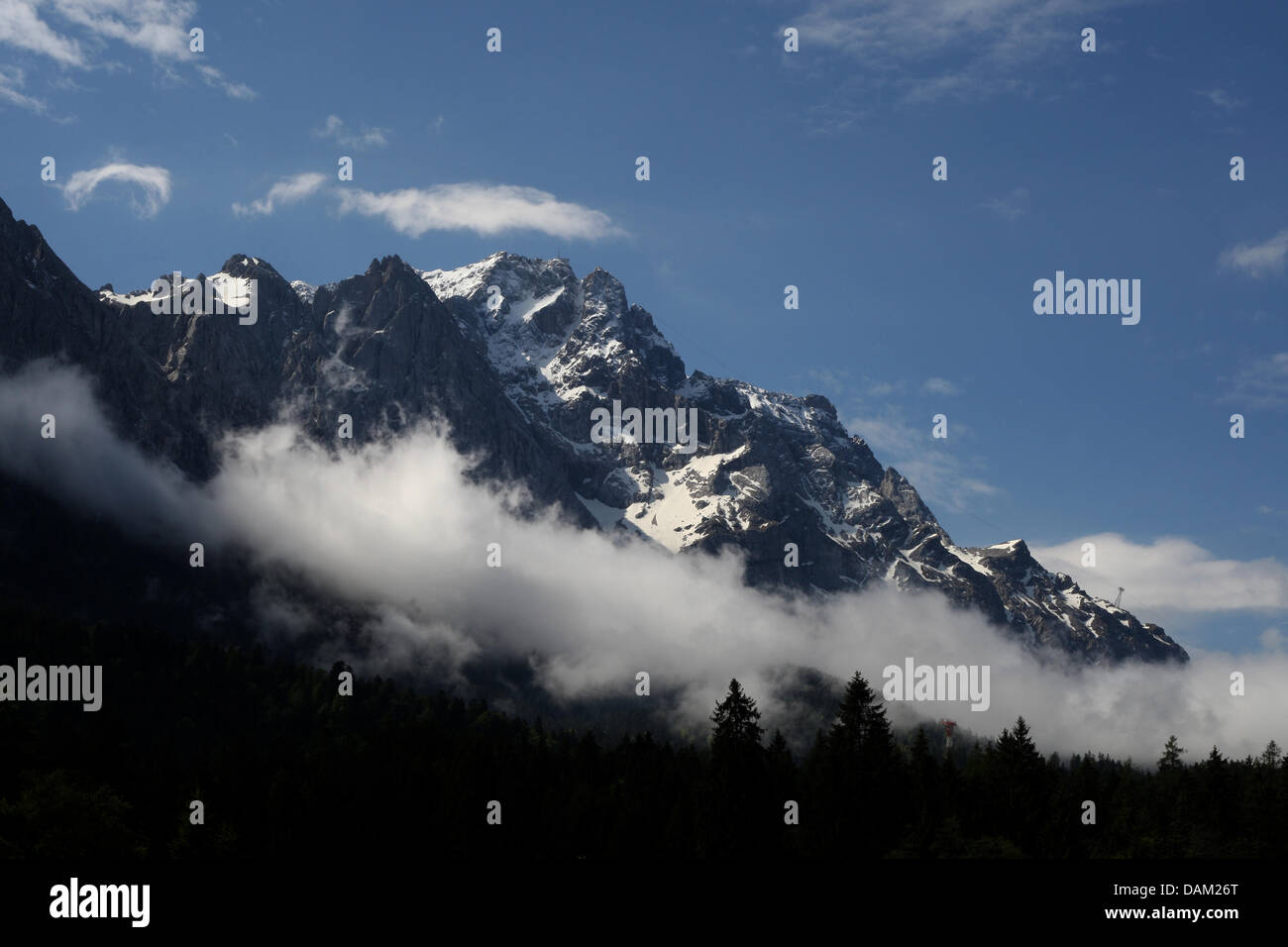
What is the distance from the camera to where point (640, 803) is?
121 m

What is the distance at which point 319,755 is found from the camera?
460ft

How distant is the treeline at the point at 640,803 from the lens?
326ft

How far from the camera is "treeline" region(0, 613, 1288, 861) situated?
99312 mm
